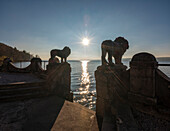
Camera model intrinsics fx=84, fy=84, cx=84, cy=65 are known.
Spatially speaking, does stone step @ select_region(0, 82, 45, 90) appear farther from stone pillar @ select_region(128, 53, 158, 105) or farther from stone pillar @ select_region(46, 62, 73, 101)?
stone pillar @ select_region(128, 53, 158, 105)

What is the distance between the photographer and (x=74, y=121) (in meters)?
2.77

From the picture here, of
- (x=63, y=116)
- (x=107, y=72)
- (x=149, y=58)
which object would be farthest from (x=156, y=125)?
(x=63, y=116)

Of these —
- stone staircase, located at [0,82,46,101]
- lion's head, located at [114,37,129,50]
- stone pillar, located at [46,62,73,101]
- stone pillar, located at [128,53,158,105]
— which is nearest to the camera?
stone pillar, located at [128,53,158,105]

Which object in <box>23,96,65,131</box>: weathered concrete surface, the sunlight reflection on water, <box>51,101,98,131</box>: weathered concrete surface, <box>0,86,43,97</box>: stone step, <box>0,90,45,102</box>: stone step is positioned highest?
<box>0,86,43,97</box>: stone step

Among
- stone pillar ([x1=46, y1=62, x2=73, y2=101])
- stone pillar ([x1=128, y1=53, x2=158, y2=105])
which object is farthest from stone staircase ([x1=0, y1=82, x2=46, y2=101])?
stone pillar ([x1=128, y1=53, x2=158, y2=105])

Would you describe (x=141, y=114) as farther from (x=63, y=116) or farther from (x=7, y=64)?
(x=7, y=64)

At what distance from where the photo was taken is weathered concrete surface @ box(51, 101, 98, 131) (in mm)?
2486

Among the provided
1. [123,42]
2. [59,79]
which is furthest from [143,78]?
[59,79]

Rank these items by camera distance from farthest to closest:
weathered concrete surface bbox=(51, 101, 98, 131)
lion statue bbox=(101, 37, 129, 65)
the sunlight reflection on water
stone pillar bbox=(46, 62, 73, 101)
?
the sunlight reflection on water → stone pillar bbox=(46, 62, 73, 101) → lion statue bbox=(101, 37, 129, 65) → weathered concrete surface bbox=(51, 101, 98, 131)

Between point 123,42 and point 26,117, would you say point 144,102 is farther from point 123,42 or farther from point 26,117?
point 26,117

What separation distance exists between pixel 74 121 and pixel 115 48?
2901 mm

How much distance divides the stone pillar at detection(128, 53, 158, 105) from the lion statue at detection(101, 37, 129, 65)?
92 cm

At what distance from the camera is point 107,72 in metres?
2.85

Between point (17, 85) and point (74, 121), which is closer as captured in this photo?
point (74, 121)
